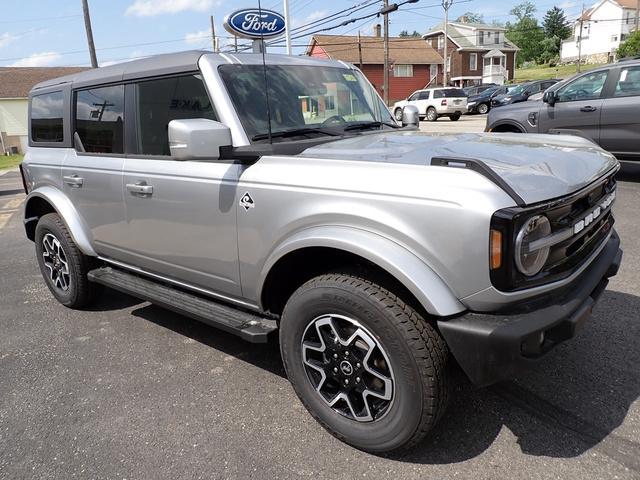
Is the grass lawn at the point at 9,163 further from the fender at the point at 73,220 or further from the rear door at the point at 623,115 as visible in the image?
the rear door at the point at 623,115

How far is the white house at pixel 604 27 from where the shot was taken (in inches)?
3164

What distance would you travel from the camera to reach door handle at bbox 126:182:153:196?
3.31 meters

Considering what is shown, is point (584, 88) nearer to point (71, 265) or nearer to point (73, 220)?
point (73, 220)

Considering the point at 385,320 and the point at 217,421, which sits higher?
the point at 385,320

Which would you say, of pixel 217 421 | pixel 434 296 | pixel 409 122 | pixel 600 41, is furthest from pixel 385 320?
pixel 600 41

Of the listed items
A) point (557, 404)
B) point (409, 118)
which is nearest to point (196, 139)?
point (409, 118)

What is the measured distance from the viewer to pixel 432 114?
29.1 meters

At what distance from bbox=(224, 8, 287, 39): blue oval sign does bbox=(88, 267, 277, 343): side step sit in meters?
1.83

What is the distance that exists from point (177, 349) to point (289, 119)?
1793mm

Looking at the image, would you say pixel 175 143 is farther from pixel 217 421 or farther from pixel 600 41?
pixel 600 41

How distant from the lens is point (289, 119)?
3189 millimetres

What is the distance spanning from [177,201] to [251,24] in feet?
4.79

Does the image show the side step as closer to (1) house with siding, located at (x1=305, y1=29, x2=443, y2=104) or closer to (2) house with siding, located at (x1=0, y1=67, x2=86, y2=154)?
(2) house with siding, located at (x1=0, y1=67, x2=86, y2=154)

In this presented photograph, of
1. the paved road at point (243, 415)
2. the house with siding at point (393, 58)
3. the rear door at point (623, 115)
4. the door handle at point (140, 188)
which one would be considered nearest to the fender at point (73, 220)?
the paved road at point (243, 415)
